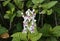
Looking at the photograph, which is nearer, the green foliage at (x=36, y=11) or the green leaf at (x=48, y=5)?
the green foliage at (x=36, y=11)

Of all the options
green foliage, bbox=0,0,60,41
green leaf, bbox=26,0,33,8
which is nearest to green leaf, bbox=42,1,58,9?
green foliage, bbox=0,0,60,41

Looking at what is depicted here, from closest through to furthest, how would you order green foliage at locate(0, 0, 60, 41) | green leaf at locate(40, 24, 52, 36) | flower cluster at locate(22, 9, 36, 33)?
flower cluster at locate(22, 9, 36, 33), green foliage at locate(0, 0, 60, 41), green leaf at locate(40, 24, 52, 36)

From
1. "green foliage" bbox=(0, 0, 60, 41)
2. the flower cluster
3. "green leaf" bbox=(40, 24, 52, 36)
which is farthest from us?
"green leaf" bbox=(40, 24, 52, 36)

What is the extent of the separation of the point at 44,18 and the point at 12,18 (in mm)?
313

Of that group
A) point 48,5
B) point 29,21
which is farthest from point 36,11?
point 29,21

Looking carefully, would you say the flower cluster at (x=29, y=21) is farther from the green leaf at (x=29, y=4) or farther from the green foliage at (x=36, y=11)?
the green leaf at (x=29, y=4)

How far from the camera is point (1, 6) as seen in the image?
67.6 inches

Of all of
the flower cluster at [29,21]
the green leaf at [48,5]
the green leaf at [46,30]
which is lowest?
the green leaf at [46,30]

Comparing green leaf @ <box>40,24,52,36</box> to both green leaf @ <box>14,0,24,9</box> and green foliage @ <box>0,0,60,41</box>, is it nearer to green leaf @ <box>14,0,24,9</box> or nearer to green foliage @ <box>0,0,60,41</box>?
green foliage @ <box>0,0,60,41</box>

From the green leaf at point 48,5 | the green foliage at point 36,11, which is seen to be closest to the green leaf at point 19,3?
the green foliage at point 36,11

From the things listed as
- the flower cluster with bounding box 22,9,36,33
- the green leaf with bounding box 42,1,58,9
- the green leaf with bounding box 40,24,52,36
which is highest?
the green leaf with bounding box 42,1,58,9

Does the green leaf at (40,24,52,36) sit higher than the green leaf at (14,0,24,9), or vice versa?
the green leaf at (14,0,24,9)

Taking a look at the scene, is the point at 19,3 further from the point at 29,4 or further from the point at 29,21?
the point at 29,21

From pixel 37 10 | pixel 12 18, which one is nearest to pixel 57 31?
pixel 37 10
